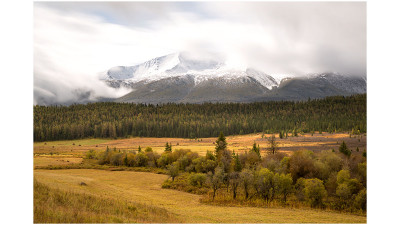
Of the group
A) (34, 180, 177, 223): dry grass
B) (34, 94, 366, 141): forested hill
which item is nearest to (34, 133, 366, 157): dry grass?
(34, 94, 366, 141): forested hill

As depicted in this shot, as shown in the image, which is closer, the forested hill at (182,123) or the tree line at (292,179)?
the tree line at (292,179)

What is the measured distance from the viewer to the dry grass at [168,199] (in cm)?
3173

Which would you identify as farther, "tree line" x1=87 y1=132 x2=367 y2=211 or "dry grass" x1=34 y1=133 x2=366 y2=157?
"dry grass" x1=34 y1=133 x2=366 y2=157

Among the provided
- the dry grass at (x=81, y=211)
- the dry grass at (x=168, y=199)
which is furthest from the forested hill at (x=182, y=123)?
the dry grass at (x=81, y=211)

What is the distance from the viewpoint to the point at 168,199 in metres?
46.8

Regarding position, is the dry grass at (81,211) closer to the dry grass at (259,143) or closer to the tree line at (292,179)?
the tree line at (292,179)

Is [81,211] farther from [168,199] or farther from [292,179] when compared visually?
[292,179]

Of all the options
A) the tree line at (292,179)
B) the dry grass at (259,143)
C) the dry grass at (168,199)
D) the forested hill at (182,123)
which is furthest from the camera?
the forested hill at (182,123)

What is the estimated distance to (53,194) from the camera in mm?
24516

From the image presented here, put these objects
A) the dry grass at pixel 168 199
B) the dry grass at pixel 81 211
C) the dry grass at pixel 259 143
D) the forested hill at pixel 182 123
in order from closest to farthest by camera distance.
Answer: the dry grass at pixel 81 211
the dry grass at pixel 168 199
the dry grass at pixel 259 143
the forested hill at pixel 182 123

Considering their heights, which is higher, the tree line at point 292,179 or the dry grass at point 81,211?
the dry grass at point 81,211

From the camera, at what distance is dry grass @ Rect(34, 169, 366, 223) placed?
3173 centimetres

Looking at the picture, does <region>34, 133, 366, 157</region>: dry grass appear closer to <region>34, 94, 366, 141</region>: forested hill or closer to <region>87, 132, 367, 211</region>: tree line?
<region>34, 94, 366, 141</region>: forested hill
